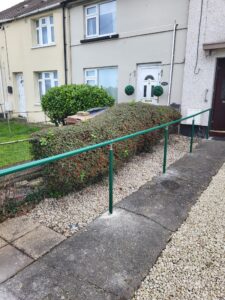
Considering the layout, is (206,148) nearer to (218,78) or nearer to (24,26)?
(218,78)

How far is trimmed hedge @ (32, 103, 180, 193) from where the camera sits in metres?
3.52

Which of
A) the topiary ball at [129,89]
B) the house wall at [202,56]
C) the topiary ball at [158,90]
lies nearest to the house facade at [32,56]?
the topiary ball at [129,89]

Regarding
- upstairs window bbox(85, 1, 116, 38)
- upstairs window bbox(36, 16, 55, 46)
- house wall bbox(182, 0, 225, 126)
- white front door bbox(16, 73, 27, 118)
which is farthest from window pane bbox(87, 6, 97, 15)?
white front door bbox(16, 73, 27, 118)

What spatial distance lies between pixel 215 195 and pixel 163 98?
5010 mm

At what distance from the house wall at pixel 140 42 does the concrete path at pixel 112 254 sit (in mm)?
5185

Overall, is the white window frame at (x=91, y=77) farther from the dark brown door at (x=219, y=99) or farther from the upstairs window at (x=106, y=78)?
the dark brown door at (x=219, y=99)

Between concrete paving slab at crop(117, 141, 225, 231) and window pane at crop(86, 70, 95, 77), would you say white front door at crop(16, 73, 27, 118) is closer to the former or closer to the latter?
window pane at crop(86, 70, 95, 77)

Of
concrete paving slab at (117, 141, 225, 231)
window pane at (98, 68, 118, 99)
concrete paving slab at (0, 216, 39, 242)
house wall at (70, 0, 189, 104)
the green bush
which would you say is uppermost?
house wall at (70, 0, 189, 104)

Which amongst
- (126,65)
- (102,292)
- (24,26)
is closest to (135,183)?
(102,292)

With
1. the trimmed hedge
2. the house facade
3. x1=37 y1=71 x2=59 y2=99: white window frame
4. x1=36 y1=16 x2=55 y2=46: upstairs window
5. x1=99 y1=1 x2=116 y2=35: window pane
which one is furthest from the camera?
x1=37 y1=71 x2=59 y2=99: white window frame

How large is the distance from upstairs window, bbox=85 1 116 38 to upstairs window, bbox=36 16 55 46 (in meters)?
2.37

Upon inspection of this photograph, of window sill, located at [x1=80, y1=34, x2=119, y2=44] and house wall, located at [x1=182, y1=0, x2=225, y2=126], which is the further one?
window sill, located at [x1=80, y1=34, x2=119, y2=44]

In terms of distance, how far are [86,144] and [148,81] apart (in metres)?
5.40

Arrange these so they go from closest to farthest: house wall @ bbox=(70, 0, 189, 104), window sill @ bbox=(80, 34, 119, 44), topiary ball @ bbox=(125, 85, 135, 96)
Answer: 1. house wall @ bbox=(70, 0, 189, 104)
2. topiary ball @ bbox=(125, 85, 135, 96)
3. window sill @ bbox=(80, 34, 119, 44)
